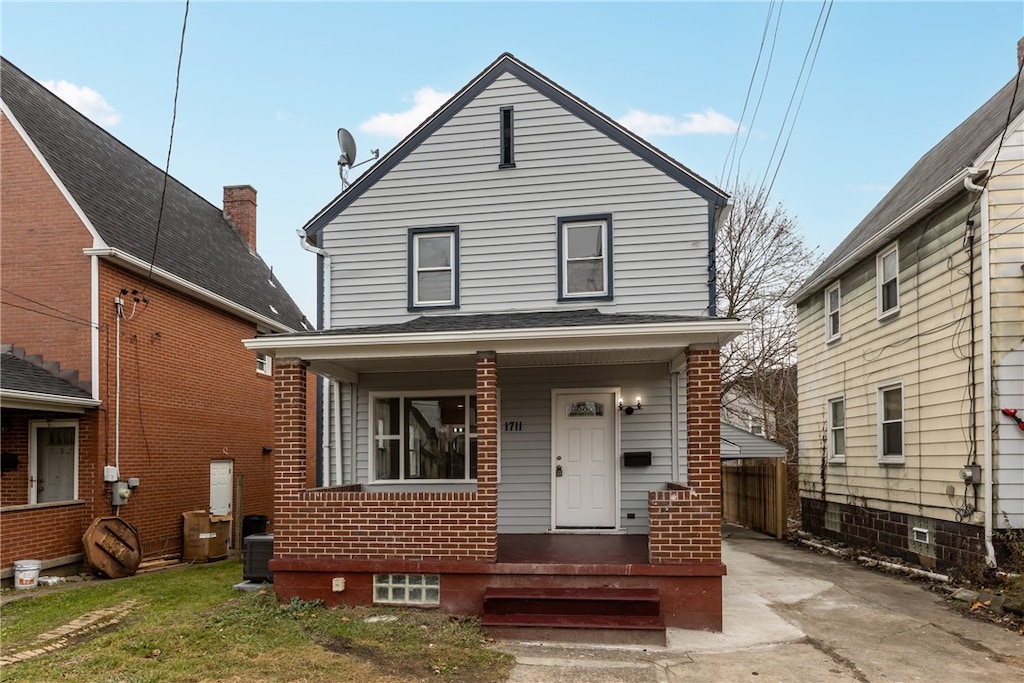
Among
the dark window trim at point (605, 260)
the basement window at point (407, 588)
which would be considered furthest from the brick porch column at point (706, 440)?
the basement window at point (407, 588)

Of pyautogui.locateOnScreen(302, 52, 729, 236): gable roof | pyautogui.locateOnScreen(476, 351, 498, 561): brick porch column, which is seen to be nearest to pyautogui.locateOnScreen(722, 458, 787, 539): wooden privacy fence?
pyautogui.locateOnScreen(302, 52, 729, 236): gable roof

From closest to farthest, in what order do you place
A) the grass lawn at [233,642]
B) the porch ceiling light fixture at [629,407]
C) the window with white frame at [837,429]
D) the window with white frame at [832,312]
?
the grass lawn at [233,642], the porch ceiling light fixture at [629,407], the window with white frame at [837,429], the window with white frame at [832,312]

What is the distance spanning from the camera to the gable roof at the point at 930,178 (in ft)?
31.1

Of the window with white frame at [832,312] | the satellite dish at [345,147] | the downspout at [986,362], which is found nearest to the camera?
the downspout at [986,362]

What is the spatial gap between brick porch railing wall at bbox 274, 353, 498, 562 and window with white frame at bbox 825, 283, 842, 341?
29.6ft

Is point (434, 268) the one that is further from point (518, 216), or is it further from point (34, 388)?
point (34, 388)

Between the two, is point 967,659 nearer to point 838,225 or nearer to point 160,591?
point 160,591

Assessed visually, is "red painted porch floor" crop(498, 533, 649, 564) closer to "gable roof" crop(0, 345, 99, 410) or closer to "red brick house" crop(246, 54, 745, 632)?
"red brick house" crop(246, 54, 745, 632)

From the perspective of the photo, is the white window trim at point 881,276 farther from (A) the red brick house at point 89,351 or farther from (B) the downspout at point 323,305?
(A) the red brick house at point 89,351

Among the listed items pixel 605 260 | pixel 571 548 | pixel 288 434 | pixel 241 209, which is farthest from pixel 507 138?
pixel 241 209

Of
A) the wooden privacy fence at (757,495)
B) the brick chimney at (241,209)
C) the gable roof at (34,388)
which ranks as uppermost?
the brick chimney at (241,209)

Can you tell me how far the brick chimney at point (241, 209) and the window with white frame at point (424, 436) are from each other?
11.6m

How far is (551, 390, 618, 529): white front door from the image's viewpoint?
975 cm

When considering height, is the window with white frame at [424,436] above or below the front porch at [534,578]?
above
